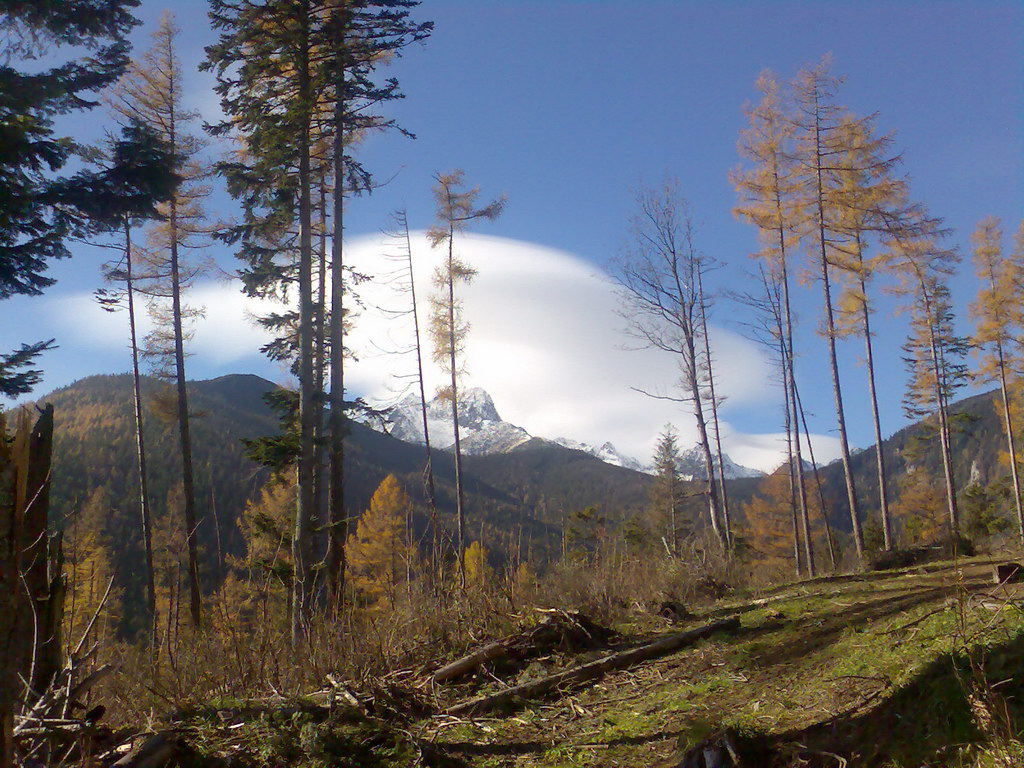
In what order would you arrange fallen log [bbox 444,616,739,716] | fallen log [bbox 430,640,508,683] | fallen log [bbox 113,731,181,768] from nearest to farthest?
fallen log [bbox 113,731,181,768] → fallen log [bbox 444,616,739,716] → fallen log [bbox 430,640,508,683]

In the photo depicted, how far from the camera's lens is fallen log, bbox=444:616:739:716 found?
4358mm

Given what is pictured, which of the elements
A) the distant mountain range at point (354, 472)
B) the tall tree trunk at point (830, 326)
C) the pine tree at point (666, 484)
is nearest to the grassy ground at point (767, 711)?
the distant mountain range at point (354, 472)

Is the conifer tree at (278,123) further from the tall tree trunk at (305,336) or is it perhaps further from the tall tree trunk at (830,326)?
the tall tree trunk at (830,326)

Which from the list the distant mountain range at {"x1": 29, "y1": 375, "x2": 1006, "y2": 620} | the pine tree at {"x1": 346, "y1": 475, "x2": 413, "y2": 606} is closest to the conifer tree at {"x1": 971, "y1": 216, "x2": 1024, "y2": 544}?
the distant mountain range at {"x1": 29, "y1": 375, "x2": 1006, "y2": 620}

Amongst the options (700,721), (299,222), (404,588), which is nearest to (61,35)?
(299,222)

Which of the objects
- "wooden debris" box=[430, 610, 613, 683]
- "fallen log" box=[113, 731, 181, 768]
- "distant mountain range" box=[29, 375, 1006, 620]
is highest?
"distant mountain range" box=[29, 375, 1006, 620]

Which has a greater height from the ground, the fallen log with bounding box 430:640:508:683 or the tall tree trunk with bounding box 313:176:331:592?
the tall tree trunk with bounding box 313:176:331:592

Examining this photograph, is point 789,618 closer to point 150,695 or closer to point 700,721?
point 700,721

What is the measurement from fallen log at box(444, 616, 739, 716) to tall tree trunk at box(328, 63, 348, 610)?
7012mm

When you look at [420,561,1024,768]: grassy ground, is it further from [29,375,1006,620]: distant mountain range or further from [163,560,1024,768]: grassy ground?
[29,375,1006,620]: distant mountain range

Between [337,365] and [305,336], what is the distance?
147 cm

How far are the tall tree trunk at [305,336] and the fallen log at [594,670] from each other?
5.72m

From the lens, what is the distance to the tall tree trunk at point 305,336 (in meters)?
10.3

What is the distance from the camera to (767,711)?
3.45 meters
